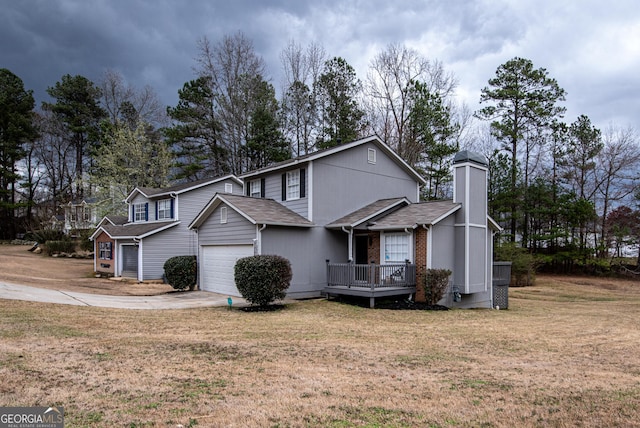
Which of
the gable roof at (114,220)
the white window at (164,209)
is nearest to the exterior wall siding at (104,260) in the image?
the gable roof at (114,220)

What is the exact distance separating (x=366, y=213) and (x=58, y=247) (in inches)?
1114

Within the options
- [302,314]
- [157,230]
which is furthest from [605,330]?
[157,230]

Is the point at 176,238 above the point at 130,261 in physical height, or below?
above

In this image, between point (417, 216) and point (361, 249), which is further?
point (361, 249)

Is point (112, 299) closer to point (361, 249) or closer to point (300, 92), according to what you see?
point (361, 249)

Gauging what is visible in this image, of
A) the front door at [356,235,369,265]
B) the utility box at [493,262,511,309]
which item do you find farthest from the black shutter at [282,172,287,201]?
the utility box at [493,262,511,309]

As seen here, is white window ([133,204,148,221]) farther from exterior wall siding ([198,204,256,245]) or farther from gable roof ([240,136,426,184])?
gable roof ([240,136,426,184])

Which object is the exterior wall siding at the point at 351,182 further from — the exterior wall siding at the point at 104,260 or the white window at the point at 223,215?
the exterior wall siding at the point at 104,260

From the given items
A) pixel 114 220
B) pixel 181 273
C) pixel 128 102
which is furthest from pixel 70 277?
pixel 128 102

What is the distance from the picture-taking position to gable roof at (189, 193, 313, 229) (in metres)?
15.8

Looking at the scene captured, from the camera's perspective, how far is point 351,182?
18562mm

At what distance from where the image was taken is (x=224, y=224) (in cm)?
1769

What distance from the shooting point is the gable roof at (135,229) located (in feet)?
73.9

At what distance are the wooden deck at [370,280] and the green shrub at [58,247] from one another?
27.5 meters
